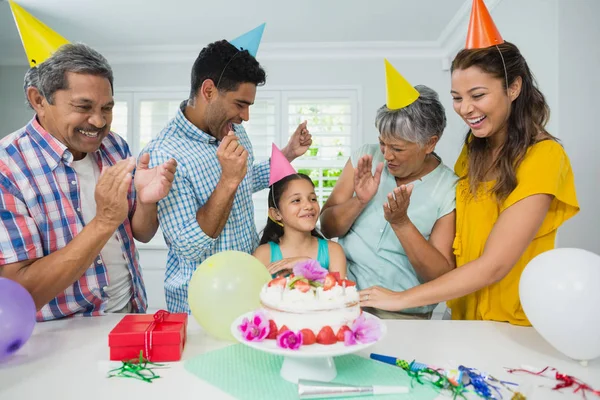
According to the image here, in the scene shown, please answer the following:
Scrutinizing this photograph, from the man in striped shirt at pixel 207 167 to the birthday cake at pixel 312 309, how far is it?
25.7 inches

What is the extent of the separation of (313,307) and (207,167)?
93 cm

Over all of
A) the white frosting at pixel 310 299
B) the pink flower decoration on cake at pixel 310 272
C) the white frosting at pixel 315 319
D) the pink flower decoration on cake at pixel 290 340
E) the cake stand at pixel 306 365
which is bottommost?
the cake stand at pixel 306 365

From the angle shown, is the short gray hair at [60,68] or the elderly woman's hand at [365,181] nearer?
the short gray hair at [60,68]

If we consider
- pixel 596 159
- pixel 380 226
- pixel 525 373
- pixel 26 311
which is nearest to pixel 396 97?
pixel 380 226

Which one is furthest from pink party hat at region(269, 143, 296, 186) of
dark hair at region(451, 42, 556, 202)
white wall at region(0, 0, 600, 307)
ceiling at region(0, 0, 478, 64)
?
ceiling at region(0, 0, 478, 64)

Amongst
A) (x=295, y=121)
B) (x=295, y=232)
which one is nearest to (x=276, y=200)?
(x=295, y=232)

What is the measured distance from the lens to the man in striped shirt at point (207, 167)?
163 cm

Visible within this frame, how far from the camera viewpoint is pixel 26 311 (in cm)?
114

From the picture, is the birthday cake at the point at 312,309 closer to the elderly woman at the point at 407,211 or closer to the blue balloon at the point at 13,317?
the blue balloon at the point at 13,317

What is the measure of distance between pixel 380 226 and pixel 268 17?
9.91 ft

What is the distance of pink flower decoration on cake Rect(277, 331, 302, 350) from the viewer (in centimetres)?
93

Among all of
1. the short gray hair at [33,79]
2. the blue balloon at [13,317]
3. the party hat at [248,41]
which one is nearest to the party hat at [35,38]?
the short gray hair at [33,79]

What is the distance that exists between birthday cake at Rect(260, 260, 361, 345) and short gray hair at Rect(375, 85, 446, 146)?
2.92 feet

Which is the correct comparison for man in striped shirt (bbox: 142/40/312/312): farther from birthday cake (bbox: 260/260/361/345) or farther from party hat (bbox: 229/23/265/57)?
birthday cake (bbox: 260/260/361/345)
